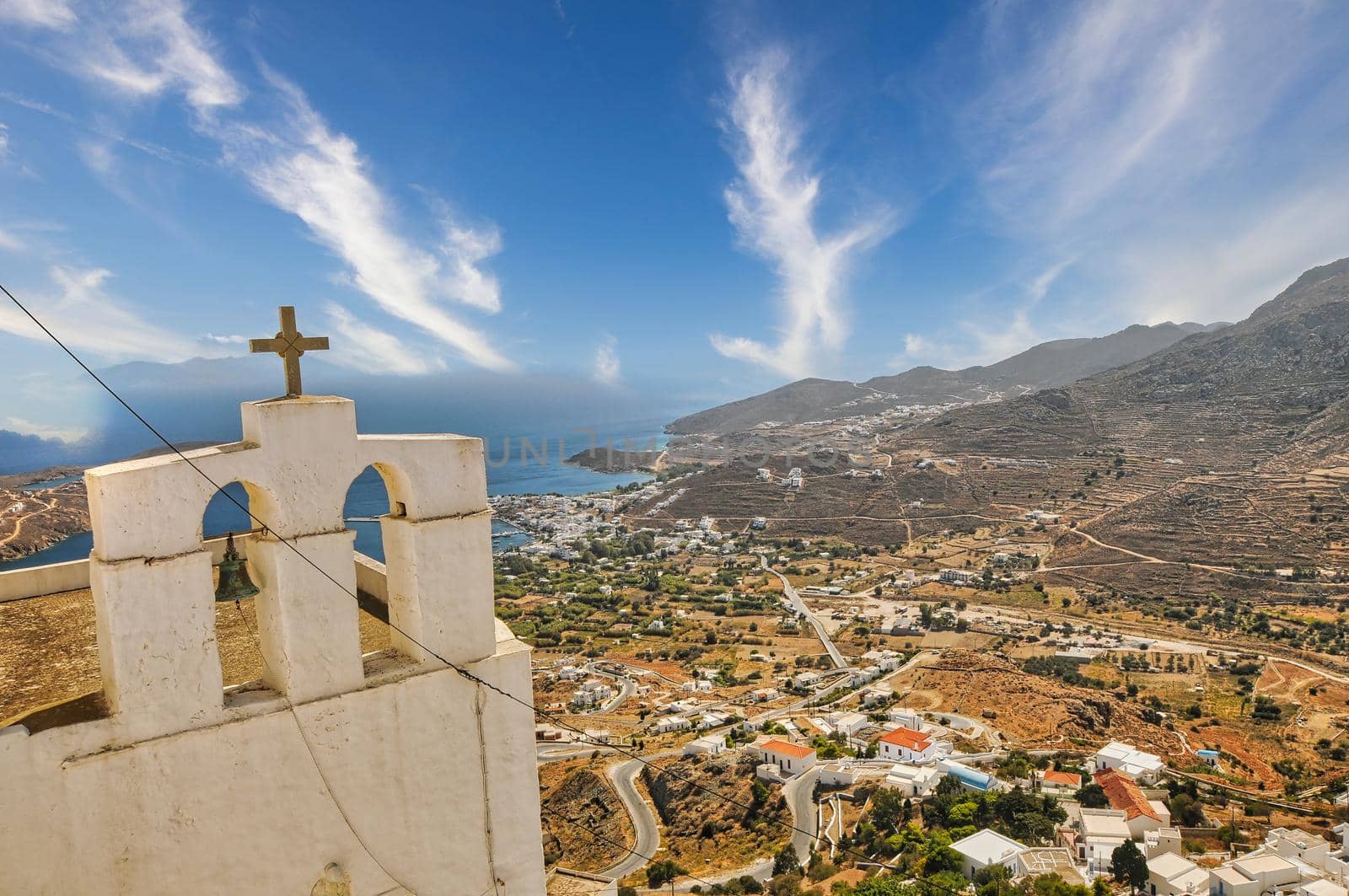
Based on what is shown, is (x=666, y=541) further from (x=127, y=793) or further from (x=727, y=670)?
(x=127, y=793)

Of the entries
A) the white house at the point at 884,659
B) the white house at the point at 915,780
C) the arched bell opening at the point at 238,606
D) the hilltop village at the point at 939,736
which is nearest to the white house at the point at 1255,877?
the hilltop village at the point at 939,736

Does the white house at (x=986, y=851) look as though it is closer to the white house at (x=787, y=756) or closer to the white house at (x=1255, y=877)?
the white house at (x=1255, y=877)

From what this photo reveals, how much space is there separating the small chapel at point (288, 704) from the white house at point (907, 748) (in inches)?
921

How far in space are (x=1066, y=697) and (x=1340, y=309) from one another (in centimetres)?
7785

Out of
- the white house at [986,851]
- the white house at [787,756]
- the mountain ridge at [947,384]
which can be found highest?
the mountain ridge at [947,384]

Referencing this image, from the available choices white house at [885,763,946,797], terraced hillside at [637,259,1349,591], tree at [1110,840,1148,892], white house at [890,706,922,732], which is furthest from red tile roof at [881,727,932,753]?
terraced hillside at [637,259,1349,591]

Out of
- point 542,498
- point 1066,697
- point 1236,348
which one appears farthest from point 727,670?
point 1236,348

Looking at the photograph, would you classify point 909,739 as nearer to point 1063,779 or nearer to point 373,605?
point 1063,779

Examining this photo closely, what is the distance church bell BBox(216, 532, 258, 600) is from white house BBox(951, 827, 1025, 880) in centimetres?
1775

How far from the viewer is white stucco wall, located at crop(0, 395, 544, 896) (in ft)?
7.86

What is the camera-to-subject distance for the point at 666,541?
66.9 meters

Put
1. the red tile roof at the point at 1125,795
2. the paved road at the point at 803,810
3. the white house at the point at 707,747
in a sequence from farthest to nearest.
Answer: the white house at the point at 707,747 → the paved road at the point at 803,810 → the red tile roof at the point at 1125,795

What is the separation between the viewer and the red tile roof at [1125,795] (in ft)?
62.6

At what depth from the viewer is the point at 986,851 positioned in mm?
17484
